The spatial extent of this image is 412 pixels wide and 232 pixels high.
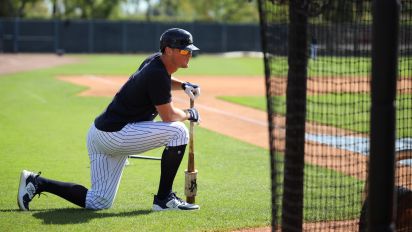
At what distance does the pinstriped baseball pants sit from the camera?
21.8 feet

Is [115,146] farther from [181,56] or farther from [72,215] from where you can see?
[181,56]

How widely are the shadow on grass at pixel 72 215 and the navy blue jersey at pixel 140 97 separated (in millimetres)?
791

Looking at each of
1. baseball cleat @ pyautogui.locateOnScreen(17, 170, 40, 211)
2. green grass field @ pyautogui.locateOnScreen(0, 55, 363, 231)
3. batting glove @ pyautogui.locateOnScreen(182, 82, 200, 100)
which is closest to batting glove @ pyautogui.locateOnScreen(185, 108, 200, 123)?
batting glove @ pyautogui.locateOnScreen(182, 82, 200, 100)

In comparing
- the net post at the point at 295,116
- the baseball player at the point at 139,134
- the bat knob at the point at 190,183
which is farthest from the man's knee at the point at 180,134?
the net post at the point at 295,116

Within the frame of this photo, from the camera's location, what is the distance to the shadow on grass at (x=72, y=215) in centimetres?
628

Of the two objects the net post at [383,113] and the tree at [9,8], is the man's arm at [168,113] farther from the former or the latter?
the tree at [9,8]

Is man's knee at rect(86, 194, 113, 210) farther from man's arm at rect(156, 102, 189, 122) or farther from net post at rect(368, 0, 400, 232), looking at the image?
net post at rect(368, 0, 400, 232)

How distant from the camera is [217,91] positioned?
2162 centimetres

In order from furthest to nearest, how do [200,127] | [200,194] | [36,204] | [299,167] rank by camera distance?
1. [200,127]
2. [200,194]
3. [36,204]
4. [299,167]

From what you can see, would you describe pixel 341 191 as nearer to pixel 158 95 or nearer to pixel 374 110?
pixel 158 95

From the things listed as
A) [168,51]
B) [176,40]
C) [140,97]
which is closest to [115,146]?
[140,97]

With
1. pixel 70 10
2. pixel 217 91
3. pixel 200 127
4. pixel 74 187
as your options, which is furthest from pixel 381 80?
pixel 70 10

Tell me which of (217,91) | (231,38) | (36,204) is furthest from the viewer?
(231,38)

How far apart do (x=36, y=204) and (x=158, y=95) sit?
177 centimetres
